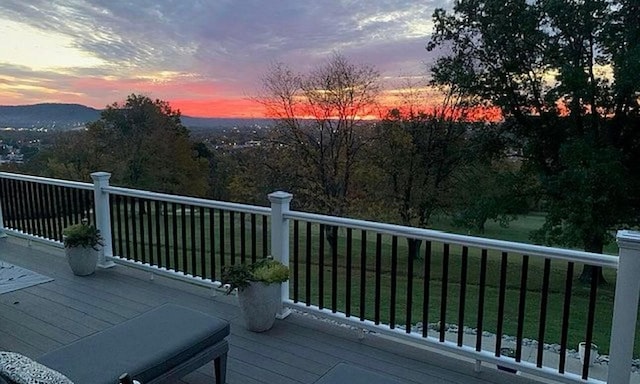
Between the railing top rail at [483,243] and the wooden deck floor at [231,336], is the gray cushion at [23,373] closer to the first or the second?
the wooden deck floor at [231,336]

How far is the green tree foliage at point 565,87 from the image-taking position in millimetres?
12422

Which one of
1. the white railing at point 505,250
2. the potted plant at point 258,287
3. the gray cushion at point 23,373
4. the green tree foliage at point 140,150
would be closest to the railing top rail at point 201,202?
the white railing at point 505,250

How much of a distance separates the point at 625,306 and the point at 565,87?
41.4 ft

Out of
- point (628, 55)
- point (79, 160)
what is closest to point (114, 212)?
point (628, 55)

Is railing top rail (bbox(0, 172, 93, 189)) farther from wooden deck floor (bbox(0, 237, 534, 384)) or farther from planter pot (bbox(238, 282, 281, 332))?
planter pot (bbox(238, 282, 281, 332))

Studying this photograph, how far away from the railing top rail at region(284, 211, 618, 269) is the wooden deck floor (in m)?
0.82

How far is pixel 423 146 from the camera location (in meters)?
17.5

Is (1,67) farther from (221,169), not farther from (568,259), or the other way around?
(221,169)

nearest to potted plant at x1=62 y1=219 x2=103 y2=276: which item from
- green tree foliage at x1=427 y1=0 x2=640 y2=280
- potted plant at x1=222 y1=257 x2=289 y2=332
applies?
potted plant at x1=222 y1=257 x2=289 y2=332

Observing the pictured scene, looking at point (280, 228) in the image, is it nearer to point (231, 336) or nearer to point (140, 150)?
point (231, 336)

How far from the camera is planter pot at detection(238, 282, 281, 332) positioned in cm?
327

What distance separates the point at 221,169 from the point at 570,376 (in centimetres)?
2219

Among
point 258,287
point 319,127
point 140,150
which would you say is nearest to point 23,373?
point 258,287

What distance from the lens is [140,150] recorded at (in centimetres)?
2220
